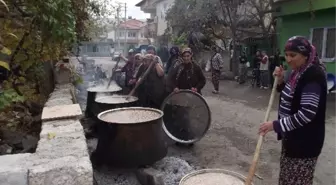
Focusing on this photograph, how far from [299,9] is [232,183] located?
10.7m

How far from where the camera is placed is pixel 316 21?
11.3m

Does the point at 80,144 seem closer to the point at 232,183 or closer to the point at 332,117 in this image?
the point at 232,183

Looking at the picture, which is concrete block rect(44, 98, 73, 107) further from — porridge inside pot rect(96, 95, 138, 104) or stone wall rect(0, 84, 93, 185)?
stone wall rect(0, 84, 93, 185)

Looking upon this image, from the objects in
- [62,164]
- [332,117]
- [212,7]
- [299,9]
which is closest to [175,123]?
[62,164]

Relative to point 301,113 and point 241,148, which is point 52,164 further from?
point 241,148

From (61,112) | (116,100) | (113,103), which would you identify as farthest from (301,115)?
(116,100)

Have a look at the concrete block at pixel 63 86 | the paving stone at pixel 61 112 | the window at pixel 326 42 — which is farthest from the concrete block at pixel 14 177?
the window at pixel 326 42

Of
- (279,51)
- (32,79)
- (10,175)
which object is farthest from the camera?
(279,51)

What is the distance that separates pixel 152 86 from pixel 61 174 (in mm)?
4162

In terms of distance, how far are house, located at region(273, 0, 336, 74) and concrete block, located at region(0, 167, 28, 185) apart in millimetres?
10418

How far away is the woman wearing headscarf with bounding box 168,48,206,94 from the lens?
562cm

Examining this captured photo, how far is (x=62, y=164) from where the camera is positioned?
206cm

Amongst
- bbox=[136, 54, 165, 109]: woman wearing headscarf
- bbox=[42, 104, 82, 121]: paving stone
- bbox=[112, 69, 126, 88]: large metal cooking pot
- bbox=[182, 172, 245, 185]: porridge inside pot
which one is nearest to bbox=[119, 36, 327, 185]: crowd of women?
bbox=[182, 172, 245, 185]: porridge inside pot

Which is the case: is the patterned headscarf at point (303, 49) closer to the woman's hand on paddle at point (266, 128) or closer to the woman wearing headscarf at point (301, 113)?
the woman wearing headscarf at point (301, 113)
